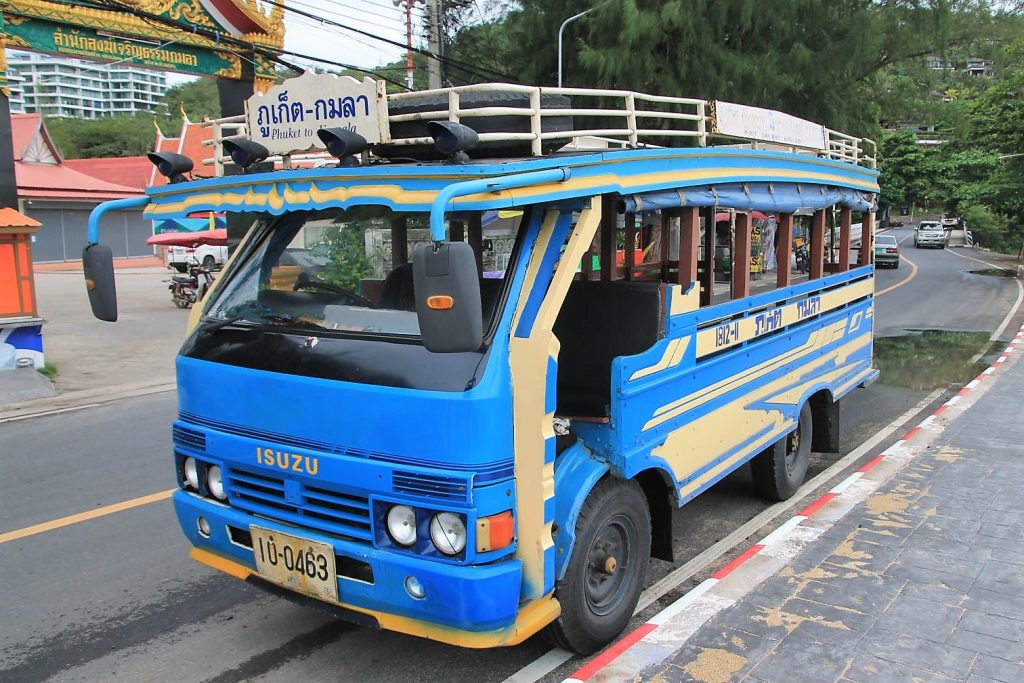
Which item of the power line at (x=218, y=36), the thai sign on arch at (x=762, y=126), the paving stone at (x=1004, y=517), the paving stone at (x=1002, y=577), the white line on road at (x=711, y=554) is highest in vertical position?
the power line at (x=218, y=36)

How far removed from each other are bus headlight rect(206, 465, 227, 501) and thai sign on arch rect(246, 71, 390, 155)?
154 centimetres

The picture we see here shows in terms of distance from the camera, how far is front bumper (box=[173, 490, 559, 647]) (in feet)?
9.93

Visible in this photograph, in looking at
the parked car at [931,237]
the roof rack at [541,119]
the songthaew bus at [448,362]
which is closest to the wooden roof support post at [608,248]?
the songthaew bus at [448,362]

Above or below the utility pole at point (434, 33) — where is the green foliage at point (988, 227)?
below

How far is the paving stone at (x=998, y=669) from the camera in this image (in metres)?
3.41

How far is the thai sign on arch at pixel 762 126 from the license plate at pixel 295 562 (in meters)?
3.53

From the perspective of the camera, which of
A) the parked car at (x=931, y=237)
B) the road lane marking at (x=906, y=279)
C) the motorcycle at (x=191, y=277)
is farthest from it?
the parked car at (x=931, y=237)

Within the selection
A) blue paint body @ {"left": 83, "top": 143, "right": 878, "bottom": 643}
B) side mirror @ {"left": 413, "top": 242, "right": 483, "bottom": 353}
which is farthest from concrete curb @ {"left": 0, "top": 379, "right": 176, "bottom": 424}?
side mirror @ {"left": 413, "top": 242, "right": 483, "bottom": 353}

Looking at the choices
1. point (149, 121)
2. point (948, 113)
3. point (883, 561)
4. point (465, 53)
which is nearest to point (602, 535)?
point (883, 561)

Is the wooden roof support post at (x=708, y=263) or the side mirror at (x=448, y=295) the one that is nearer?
the side mirror at (x=448, y=295)

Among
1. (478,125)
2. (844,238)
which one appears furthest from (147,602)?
(844,238)

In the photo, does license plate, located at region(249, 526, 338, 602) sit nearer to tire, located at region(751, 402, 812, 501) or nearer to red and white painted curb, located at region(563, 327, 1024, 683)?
red and white painted curb, located at region(563, 327, 1024, 683)

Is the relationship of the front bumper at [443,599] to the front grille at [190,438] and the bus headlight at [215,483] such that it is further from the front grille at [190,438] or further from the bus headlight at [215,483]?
the front grille at [190,438]

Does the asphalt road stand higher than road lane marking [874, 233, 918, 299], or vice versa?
road lane marking [874, 233, 918, 299]
